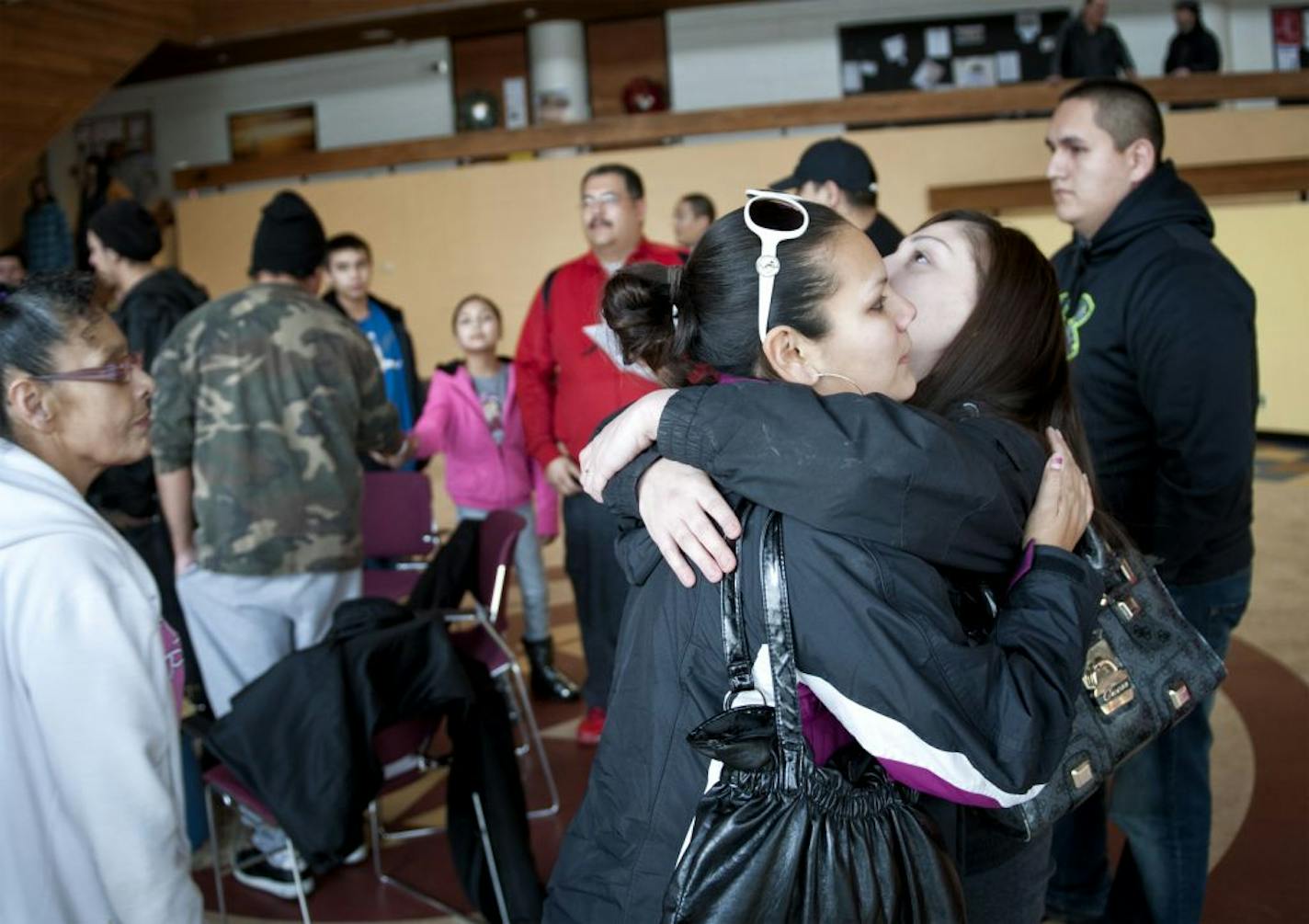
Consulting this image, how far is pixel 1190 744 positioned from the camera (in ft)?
7.64

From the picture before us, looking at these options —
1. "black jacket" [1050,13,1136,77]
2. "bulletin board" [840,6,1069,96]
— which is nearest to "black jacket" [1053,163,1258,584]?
"black jacket" [1050,13,1136,77]

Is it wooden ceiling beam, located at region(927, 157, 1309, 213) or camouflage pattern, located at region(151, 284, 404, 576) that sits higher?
wooden ceiling beam, located at region(927, 157, 1309, 213)

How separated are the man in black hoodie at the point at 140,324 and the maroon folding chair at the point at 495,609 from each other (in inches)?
38.2

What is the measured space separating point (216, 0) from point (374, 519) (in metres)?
10.9

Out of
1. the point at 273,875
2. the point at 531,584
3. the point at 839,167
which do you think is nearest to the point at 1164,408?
the point at 839,167

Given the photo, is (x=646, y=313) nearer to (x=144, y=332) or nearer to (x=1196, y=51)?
(x=144, y=332)

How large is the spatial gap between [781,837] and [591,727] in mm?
2839

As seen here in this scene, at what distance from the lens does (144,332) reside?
12.3 feet

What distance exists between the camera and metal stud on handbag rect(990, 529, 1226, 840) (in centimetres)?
136

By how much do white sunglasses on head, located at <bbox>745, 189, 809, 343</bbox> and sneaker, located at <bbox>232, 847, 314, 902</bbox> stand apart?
2.36 m

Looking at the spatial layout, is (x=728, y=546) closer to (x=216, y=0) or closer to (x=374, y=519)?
(x=374, y=519)

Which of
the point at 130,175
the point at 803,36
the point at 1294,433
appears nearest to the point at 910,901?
the point at 1294,433

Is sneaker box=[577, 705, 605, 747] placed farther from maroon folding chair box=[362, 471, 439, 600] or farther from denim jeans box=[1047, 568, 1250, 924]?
denim jeans box=[1047, 568, 1250, 924]

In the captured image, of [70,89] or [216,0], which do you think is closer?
A: [70,89]
